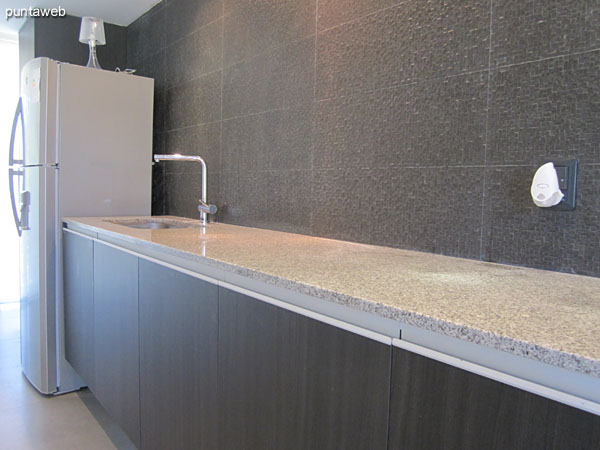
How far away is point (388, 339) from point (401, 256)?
0.60 metres

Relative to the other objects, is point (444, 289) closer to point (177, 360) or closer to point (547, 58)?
point (547, 58)

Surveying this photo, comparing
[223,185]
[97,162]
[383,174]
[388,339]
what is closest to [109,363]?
[223,185]

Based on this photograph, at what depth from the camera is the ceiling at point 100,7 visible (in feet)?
10.0

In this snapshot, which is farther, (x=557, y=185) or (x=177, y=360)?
(x=177, y=360)

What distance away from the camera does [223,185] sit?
96.0 inches

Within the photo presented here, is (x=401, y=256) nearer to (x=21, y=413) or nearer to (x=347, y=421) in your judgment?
(x=347, y=421)

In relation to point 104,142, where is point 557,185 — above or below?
below

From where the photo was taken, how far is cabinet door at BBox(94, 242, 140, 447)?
1.74 m

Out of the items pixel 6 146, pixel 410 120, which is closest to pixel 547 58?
pixel 410 120

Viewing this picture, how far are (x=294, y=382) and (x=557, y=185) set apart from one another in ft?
2.51

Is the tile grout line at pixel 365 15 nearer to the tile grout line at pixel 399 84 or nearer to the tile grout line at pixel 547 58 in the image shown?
the tile grout line at pixel 399 84

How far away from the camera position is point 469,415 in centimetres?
66

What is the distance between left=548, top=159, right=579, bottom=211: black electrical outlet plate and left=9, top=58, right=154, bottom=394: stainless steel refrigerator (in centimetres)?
237

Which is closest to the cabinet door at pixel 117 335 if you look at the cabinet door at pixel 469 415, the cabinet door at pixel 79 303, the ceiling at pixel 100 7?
the cabinet door at pixel 79 303
